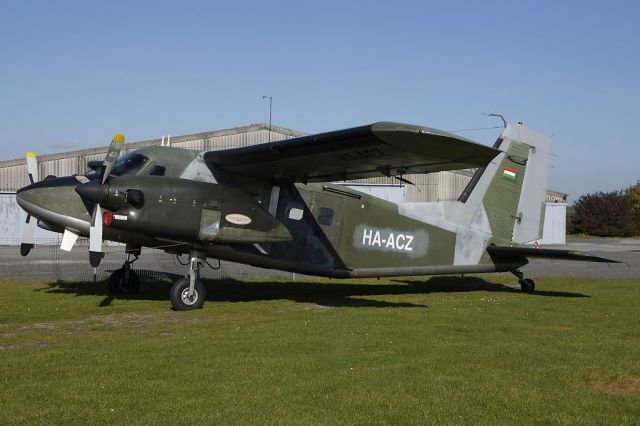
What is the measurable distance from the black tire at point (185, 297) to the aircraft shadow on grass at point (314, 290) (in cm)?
181

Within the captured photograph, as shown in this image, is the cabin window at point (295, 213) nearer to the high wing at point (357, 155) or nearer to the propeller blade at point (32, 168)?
the high wing at point (357, 155)

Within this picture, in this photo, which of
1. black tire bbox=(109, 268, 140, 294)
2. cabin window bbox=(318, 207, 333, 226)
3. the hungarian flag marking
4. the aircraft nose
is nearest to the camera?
the aircraft nose

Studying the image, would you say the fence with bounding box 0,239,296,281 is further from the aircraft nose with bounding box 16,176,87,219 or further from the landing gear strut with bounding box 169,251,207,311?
the aircraft nose with bounding box 16,176,87,219

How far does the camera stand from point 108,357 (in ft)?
29.6

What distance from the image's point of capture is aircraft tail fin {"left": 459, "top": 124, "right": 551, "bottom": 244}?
1897 centimetres

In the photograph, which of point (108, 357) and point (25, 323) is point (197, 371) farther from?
point (25, 323)

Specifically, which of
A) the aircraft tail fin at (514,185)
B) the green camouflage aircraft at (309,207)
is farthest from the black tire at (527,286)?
the aircraft tail fin at (514,185)

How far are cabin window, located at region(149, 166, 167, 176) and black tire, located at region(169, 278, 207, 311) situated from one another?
2.49m

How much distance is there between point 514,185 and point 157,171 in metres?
10.6

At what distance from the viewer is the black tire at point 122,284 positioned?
17266 millimetres

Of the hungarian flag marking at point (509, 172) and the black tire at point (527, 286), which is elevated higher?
the hungarian flag marking at point (509, 172)

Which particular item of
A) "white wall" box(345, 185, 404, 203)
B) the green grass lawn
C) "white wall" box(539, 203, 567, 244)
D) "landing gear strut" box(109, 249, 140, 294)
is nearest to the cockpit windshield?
the green grass lawn

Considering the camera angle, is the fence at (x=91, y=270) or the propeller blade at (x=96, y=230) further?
the fence at (x=91, y=270)

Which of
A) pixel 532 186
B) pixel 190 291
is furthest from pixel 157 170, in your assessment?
pixel 532 186
